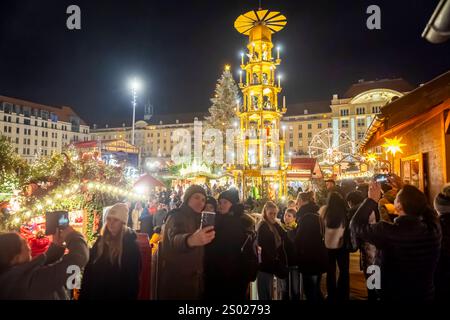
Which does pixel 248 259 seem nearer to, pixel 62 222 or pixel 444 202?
pixel 62 222

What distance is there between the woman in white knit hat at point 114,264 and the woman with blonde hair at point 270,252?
1.97m

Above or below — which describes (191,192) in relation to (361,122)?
below

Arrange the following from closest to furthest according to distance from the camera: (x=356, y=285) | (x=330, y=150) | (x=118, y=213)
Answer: (x=118, y=213) < (x=356, y=285) < (x=330, y=150)

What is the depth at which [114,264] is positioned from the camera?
329 centimetres

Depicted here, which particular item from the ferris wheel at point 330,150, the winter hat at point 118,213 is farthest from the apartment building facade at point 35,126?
the winter hat at point 118,213

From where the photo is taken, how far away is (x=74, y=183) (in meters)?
6.70

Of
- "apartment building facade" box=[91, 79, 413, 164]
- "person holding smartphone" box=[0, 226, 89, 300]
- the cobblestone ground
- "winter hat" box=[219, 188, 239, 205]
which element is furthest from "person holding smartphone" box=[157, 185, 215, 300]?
"apartment building facade" box=[91, 79, 413, 164]

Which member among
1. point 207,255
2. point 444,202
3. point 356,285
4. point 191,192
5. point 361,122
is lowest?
point 356,285

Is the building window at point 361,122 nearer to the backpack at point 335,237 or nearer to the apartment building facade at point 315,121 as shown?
the apartment building facade at point 315,121

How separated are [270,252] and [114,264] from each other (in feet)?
7.59

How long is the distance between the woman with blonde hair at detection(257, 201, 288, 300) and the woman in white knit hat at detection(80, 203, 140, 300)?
1968mm

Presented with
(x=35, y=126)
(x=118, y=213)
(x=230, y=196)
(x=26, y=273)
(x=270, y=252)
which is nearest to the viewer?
(x=26, y=273)

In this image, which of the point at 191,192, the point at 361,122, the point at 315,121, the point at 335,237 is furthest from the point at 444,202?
the point at 315,121
